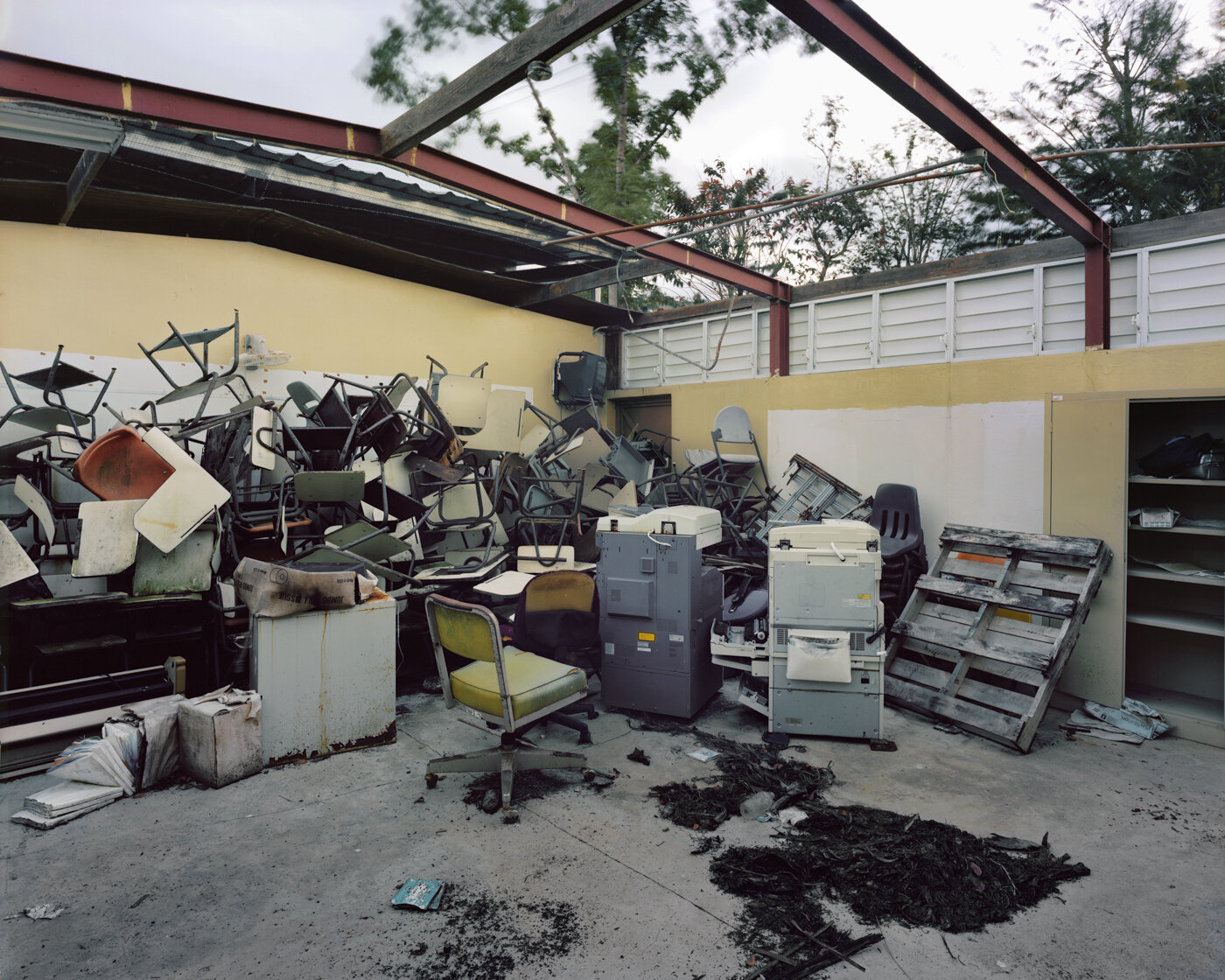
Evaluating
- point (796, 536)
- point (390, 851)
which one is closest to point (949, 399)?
point (796, 536)

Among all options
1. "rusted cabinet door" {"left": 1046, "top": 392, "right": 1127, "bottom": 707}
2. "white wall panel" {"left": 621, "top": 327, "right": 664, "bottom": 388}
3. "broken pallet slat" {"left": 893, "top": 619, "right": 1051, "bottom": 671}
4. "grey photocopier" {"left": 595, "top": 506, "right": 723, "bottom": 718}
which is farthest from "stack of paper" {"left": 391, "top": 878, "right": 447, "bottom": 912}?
"white wall panel" {"left": 621, "top": 327, "right": 664, "bottom": 388}

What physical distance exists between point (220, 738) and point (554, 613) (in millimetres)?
1678

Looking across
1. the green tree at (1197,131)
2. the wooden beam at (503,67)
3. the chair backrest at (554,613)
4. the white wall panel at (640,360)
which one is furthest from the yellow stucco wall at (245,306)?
the green tree at (1197,131)

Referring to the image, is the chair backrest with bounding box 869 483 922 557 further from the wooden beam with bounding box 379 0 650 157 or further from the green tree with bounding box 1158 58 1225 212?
the green tree with bounding box 1158 58 1225 212

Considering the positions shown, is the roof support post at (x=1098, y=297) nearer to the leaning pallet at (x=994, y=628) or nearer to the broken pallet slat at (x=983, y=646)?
the leaning pallet at (x=994, y=628)

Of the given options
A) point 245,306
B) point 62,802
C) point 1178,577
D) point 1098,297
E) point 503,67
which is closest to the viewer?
point 62,802

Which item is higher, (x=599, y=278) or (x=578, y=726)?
(x=599, y=278)

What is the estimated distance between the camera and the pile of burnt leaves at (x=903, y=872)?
7.52 ft

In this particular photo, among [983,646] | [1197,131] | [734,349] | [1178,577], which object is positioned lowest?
[983,646]

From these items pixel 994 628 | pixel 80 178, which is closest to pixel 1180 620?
pixel 994 628

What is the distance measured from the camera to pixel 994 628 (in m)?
4.13

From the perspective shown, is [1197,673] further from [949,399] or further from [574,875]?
[574,875]

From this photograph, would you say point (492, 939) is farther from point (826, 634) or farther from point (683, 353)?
point (683, 353)

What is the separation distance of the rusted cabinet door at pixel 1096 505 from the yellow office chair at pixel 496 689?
10.6 ft
